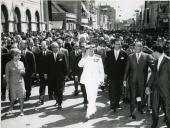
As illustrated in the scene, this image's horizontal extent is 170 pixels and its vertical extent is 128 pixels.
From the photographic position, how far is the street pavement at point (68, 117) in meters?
8.23

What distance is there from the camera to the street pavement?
8.23 m

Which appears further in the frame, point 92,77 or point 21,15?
point 21,15

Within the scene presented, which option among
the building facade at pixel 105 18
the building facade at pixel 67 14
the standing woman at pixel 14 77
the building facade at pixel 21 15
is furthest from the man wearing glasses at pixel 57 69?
the building facade at pixel 105 18

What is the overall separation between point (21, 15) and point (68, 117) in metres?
23.3

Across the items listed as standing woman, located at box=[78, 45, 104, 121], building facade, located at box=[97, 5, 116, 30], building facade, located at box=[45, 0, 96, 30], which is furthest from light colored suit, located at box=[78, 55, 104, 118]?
building facade, located at box=[97, 5, 116, 30]

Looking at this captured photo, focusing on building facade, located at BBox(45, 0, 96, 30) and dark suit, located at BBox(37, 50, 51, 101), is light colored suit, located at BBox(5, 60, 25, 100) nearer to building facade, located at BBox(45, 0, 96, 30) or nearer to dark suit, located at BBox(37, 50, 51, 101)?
dark suit, located at BBox(37, 50, 51, 101)

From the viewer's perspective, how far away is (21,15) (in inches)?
1212

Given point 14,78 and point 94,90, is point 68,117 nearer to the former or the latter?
point 94,90

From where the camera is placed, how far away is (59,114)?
9375 mm

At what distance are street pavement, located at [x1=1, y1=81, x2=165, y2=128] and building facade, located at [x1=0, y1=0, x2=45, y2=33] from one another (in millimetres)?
17302

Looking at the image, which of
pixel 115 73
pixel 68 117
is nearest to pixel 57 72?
pixel 68 117

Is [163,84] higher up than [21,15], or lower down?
lower down

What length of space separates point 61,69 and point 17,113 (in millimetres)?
1900

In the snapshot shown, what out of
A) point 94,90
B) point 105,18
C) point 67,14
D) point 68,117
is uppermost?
point 105,18
